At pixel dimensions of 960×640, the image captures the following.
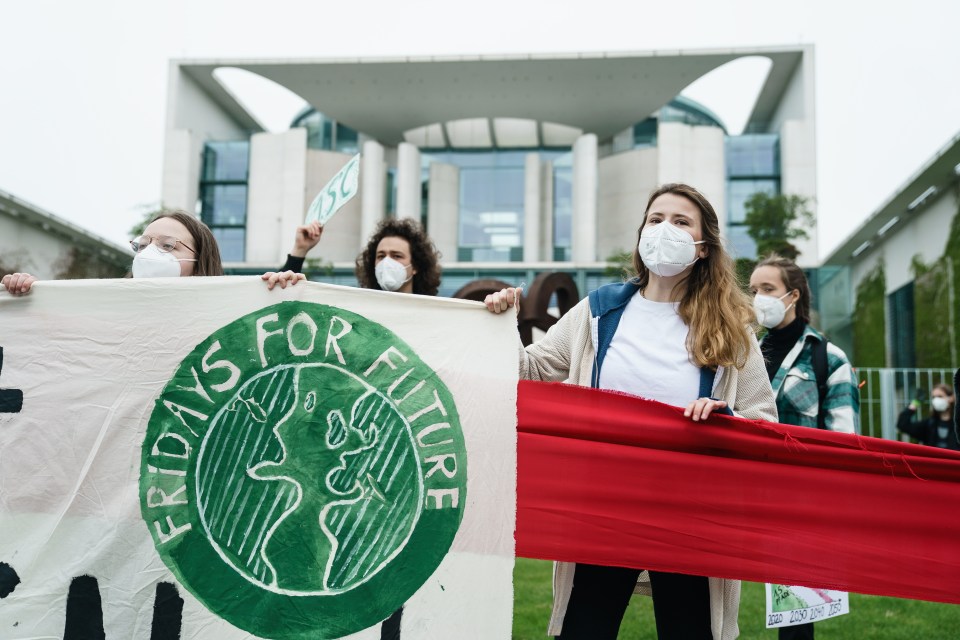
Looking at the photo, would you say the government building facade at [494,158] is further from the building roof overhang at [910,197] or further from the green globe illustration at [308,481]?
the green globe illustration at [308,481]

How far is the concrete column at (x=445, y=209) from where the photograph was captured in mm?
35875

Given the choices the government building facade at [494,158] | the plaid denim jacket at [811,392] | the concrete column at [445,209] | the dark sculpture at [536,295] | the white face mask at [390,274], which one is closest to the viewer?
the plaid denim jacket at [811,392]

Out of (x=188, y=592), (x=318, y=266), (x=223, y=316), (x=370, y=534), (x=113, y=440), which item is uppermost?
(x=318, y=266)

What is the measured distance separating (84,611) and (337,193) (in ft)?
5.24

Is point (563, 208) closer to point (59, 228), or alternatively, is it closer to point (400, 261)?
point (59, 228)

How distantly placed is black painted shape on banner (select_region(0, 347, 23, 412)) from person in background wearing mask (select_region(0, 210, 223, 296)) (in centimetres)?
57

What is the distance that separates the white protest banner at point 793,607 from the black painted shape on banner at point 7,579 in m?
2.80

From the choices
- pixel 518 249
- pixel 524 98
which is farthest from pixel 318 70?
pixel 518 249

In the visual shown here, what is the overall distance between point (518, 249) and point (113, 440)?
33.8 meters

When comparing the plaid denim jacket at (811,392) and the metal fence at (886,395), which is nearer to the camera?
the plaid denim jacket at (811,392)

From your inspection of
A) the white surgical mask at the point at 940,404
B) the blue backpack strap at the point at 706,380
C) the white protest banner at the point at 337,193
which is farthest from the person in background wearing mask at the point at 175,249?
A: the white surgical mask at the point at 940,404

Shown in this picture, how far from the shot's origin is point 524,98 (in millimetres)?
35312

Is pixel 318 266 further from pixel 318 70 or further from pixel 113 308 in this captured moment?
pixel 113 308

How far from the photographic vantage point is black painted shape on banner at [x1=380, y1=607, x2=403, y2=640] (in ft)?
7.63
